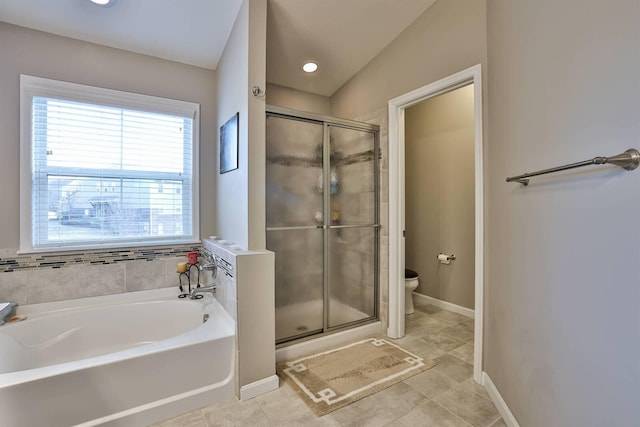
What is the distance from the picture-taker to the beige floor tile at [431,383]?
1.95m

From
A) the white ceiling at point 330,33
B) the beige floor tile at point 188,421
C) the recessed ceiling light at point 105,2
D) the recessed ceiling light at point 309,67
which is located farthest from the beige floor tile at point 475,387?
the recessed ceiling light at point 105,2

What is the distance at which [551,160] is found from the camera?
129cm

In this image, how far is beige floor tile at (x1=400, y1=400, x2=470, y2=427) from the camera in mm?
1658

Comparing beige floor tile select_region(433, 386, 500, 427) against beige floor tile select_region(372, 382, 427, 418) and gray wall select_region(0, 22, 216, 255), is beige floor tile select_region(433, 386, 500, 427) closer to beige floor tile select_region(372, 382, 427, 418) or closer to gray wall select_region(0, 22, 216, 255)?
beige floor tile select_region(372, 382, 427, 418)

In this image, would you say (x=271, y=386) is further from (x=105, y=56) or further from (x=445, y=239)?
(x=105, y=56)

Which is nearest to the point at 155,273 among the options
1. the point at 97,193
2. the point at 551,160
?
the point at 97,193

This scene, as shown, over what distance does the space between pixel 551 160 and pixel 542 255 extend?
423mm

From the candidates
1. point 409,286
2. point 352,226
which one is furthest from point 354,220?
point 409,286

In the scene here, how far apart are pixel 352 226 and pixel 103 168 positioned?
2.14 m

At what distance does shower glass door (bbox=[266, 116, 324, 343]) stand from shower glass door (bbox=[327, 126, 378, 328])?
0.13 metres

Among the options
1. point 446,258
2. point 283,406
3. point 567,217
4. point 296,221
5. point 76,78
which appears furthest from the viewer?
point 446,258

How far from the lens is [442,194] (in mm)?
3506

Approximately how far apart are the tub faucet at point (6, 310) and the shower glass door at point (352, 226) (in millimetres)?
2284

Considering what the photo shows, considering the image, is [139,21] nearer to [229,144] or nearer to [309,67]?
[229,144]
